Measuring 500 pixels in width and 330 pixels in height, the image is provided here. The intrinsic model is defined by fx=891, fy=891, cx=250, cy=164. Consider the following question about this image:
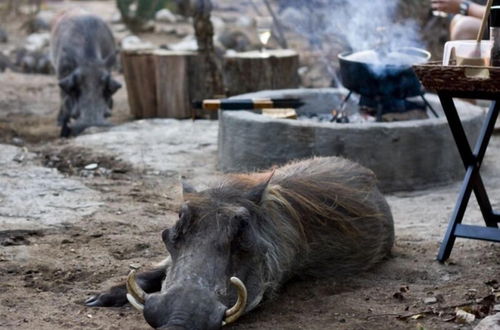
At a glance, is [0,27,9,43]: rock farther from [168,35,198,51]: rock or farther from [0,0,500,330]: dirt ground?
[0,0,500,330]: dirt ground

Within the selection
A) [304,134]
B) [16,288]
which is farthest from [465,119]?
[16,288]

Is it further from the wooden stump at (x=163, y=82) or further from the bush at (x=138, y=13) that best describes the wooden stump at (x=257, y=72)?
the bush at (x=138, y=13)

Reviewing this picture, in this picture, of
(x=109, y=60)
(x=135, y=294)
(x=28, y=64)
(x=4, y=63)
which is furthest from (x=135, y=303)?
(x=4, y=63)

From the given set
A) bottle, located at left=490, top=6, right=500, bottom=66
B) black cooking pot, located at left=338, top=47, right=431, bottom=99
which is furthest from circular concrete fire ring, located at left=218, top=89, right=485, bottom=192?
bottle, located at left=490, top=6, right=500, bottom=66

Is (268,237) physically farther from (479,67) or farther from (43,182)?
(43,182)

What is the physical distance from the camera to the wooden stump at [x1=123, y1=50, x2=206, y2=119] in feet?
32.3

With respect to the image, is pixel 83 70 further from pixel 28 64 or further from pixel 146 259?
pixel 146 259

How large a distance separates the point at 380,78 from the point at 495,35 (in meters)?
2.43

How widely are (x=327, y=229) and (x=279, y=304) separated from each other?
0.57 m

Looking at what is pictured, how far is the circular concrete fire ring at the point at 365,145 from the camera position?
21.1ft

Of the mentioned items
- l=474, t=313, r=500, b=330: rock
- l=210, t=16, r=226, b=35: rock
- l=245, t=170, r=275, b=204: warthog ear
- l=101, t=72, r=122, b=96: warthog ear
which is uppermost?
l=245, t=170, r=275, b=204: warthog ear

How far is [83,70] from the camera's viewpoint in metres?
10.1

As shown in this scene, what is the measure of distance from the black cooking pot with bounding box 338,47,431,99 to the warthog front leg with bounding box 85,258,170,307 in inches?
121

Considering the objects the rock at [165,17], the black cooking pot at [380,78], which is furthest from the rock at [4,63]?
the black cooking pot at [380,78]
